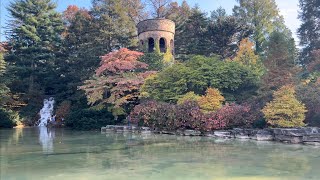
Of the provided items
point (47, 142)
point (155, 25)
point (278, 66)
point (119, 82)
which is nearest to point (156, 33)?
point (155, 25)

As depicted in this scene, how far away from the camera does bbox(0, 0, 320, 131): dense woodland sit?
12385 millimetres

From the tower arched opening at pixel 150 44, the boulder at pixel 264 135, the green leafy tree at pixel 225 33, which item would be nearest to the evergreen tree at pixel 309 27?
the green leafy tree at pixel 225 33

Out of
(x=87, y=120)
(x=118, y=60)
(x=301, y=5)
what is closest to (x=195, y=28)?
(x=301, y=5)

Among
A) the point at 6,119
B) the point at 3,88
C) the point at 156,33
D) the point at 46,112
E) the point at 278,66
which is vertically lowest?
the point at 6,119

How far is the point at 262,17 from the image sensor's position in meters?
28.5

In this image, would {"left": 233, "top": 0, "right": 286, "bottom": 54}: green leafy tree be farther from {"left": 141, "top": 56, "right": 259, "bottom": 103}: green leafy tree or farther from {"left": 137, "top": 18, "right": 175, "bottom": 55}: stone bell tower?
{"left": 141, "top": 56, "right": 259, "bottom": 103}: green leafy tree

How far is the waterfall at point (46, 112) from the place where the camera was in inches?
896

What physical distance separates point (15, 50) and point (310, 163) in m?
24.4

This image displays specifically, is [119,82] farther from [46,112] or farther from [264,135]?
[46,112]

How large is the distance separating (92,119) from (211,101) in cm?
754

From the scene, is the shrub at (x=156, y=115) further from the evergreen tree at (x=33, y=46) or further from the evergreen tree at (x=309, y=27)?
the evergreen tree at (x=309, y=27)

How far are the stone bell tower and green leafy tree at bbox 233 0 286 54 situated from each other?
725 cm

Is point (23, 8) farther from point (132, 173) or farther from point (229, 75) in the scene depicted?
point (132, 173)

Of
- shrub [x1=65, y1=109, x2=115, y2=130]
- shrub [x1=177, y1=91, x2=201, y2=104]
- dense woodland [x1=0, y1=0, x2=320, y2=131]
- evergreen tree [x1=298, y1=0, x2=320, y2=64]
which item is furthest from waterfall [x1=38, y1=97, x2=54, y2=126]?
evergreen tree [x1=298, y1=0, x2=320, y2=64]
